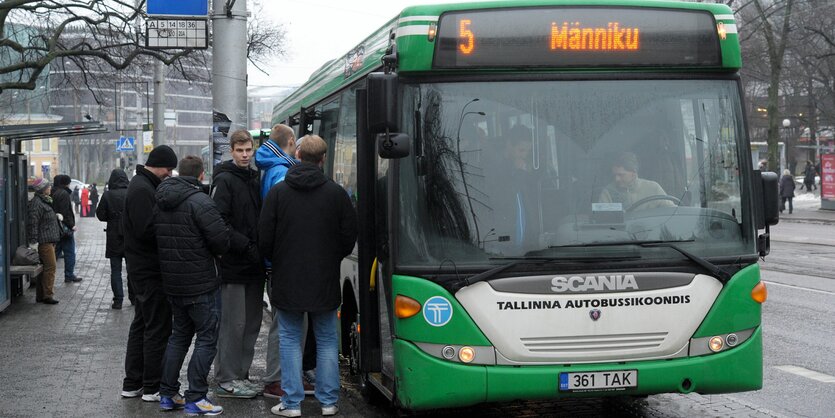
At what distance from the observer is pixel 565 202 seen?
6121 mm

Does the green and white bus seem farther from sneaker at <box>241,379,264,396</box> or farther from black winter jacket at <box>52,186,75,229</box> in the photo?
black winter jacket at <box>52,186,75,229</box>

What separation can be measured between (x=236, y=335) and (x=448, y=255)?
227 centimetres

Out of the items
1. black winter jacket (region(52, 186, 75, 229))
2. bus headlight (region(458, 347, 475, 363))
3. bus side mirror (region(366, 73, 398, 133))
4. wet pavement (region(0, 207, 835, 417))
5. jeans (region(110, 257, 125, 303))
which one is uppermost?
bus side mirror (region(366, 73, 398, 133))

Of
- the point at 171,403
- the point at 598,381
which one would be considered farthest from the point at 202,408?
the point at 598,381

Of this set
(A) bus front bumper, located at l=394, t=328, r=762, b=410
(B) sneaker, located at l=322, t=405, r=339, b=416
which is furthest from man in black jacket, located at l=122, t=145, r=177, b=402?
(A) bus front bumper, located at l=394, t=328, r=762, b=410

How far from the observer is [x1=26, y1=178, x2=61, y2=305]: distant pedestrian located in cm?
1445

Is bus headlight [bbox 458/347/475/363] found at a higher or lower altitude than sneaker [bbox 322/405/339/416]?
higher

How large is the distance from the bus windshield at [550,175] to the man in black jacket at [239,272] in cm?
163

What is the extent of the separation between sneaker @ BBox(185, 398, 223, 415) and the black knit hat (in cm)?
177

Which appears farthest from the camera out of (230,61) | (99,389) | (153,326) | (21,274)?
(21,274)

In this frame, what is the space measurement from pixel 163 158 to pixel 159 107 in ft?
65.0

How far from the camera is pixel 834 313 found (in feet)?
39.4

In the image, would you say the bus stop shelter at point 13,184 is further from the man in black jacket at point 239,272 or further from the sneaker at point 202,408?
the sneaker at point 202,408

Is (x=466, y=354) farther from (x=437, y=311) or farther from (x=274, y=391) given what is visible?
(x=274, y=391)
